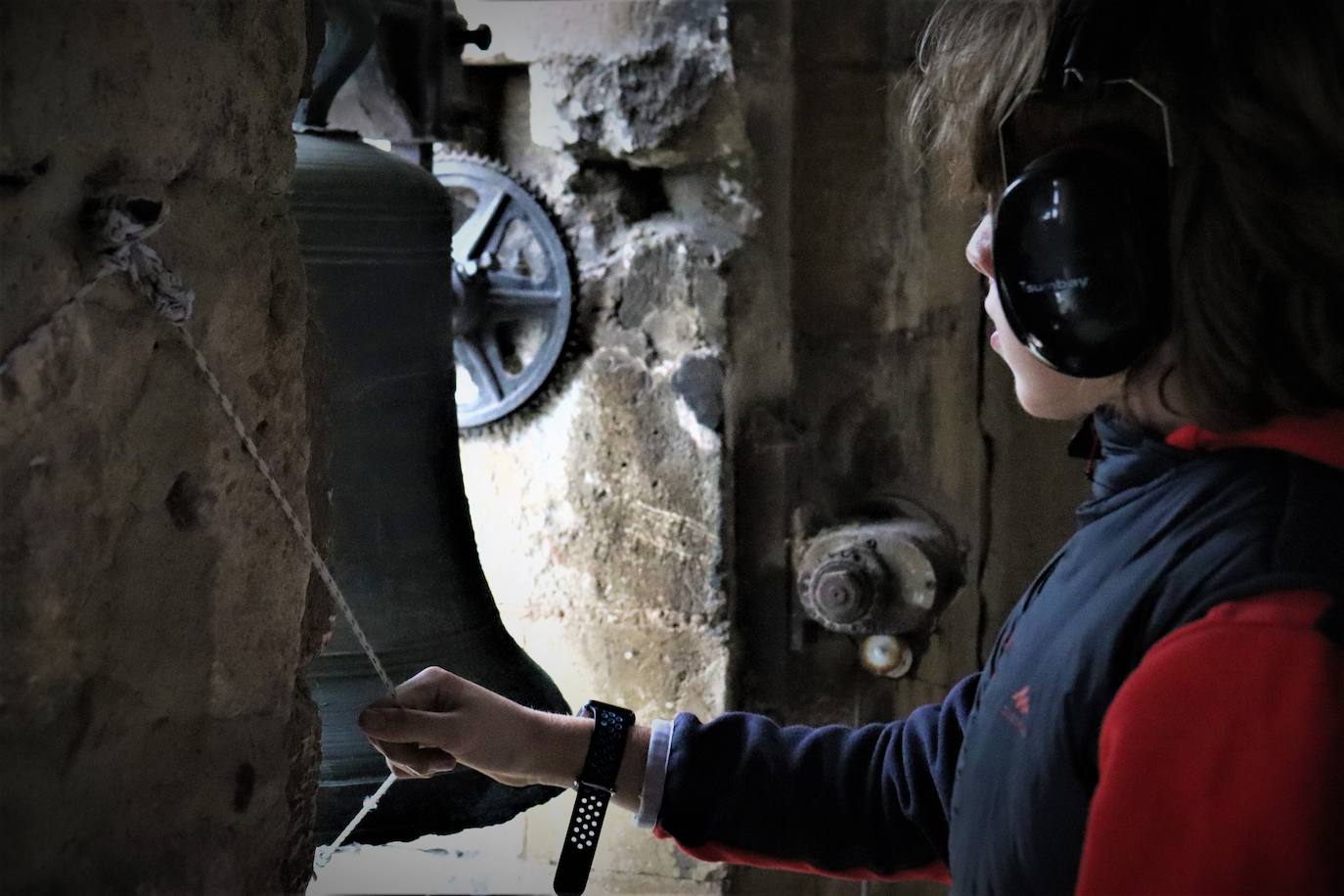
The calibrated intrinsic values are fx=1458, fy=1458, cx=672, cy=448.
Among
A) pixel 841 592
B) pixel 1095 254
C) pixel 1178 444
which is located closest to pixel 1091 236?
pixel 1095 254

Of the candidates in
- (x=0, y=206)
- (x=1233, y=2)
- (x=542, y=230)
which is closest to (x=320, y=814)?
(x=0, y=206)

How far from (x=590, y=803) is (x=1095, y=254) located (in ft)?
1.88

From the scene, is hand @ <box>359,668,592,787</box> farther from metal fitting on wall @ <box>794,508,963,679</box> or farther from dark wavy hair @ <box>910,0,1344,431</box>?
metal fitting on wall @ <box>794,508,963,679</box>

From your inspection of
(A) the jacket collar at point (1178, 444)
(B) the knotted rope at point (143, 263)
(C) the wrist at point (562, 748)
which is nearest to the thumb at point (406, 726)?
(C) the wrist at point (562, 748)

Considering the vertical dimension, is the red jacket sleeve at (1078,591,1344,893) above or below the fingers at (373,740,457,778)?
above

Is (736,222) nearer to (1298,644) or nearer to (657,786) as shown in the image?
(657,786)

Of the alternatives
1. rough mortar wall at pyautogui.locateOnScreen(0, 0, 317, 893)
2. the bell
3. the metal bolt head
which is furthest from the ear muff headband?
the metal bolt head

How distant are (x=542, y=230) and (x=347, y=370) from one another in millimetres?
708

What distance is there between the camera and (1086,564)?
0.83 meters

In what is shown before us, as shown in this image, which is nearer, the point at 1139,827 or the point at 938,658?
the point at 1139,827

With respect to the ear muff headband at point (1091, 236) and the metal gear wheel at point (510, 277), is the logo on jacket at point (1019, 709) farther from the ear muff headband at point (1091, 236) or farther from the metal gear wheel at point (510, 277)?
the metal gear wheel at point (510, 277)

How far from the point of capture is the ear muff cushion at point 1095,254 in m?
0.76

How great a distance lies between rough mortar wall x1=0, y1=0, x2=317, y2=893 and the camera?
1.99ft

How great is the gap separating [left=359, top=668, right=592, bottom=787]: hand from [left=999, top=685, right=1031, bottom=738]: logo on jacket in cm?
38
